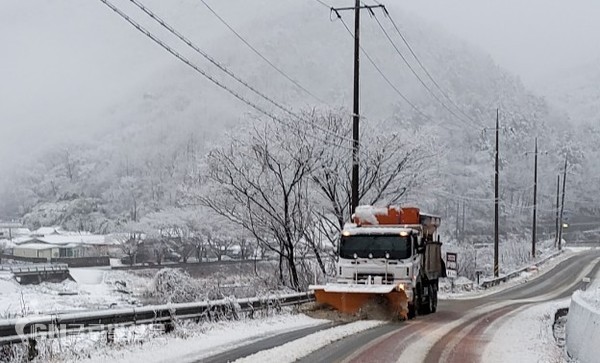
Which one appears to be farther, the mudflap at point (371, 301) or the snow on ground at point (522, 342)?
the mudflap at point (371, 301)

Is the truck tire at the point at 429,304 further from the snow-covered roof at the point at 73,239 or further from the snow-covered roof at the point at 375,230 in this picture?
the snow-covered roof at the point at 73,239

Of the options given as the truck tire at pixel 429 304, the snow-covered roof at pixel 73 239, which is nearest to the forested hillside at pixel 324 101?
the snow-covered roof at pixel 73 239

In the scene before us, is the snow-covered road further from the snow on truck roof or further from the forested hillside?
the forested hillside

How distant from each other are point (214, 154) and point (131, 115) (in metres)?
143

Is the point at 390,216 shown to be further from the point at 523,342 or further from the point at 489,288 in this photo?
the point at 489,288

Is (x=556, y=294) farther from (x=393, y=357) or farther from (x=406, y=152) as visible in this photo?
(x=393, y=357)

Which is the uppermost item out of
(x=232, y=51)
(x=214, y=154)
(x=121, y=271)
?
(x=232, y=51)

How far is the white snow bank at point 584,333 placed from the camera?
40.7ft

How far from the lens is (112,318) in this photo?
14414 millimetres

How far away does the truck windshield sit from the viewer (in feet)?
72.4

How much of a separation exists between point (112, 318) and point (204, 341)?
2050 millimetres

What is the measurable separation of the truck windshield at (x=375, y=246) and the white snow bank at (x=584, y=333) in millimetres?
6322

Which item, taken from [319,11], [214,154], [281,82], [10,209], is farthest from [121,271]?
[319,11]

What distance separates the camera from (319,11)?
187m
